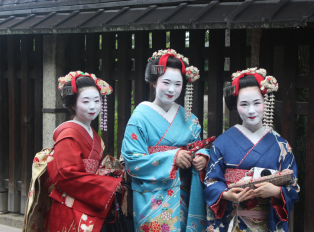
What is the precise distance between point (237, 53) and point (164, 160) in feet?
4.97

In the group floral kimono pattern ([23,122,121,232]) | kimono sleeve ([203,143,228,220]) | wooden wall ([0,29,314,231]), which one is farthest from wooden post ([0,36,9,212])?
kimono sleeve ([203,143,228,220])

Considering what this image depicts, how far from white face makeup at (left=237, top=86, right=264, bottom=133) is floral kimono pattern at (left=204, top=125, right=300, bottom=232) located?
0.55 ft

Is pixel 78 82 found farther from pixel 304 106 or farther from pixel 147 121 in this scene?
pixel 304 106

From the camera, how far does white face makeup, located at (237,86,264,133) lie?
3449 millimetres

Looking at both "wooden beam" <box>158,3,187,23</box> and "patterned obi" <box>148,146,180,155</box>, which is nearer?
"patterned obi" <box>148,146,180,155</box>

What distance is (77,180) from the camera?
3662 mm

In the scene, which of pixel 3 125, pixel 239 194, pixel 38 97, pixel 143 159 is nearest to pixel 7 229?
pixel 3 125

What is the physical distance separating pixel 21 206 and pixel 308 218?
14.0 ft

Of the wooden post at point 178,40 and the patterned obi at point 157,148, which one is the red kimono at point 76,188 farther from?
the wooden post at point 178,40

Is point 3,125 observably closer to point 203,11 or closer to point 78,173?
point 78,173

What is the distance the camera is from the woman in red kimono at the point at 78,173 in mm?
3682

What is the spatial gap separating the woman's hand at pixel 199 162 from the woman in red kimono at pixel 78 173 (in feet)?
2.46

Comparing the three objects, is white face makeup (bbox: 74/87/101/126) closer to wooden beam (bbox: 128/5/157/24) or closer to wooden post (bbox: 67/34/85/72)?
wooden beam (bbox: 128/5/157/24)

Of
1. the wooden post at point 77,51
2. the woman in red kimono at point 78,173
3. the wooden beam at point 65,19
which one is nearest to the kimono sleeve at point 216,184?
the woman in red kimono at point 78,173
